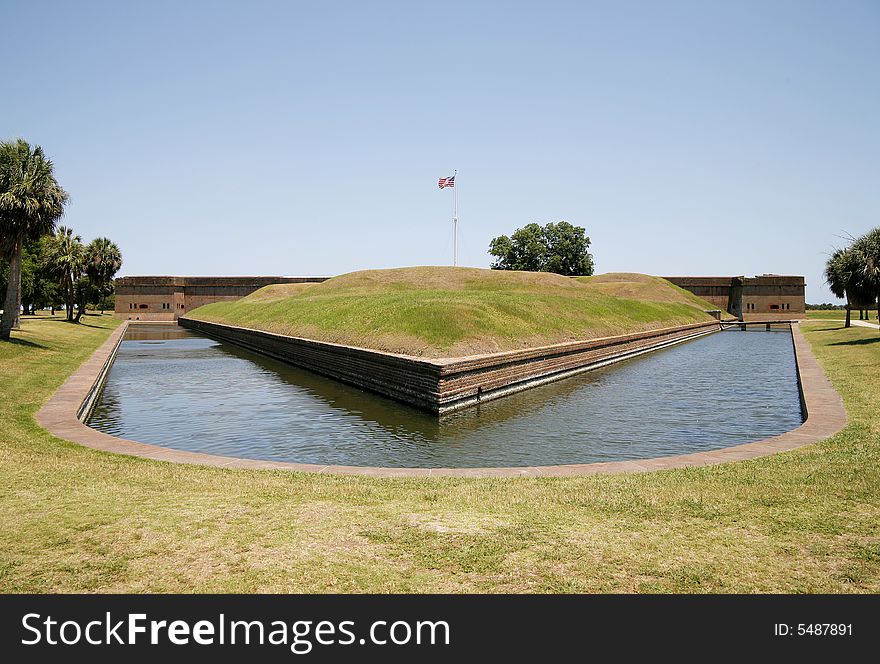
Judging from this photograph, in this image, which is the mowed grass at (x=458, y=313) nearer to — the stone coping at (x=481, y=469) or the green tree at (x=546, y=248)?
the stone coping at (x=481, y=469)

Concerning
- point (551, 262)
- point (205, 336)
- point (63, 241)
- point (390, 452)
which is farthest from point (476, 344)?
point (551, 262)

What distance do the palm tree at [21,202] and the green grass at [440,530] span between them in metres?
21.3

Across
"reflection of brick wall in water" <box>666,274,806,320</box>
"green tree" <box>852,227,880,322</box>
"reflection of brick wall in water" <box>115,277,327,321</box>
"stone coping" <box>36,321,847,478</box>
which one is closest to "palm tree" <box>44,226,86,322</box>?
"reflection of brick wall in water" <box>115,277,327,321</box>

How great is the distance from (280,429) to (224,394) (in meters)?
6.13

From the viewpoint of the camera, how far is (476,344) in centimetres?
2191

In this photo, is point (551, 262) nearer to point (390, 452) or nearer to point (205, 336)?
point (205, 336)

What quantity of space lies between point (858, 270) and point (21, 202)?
1567 inches

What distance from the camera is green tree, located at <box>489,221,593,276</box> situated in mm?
100688

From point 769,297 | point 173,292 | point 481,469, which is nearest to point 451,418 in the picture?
point 481,469

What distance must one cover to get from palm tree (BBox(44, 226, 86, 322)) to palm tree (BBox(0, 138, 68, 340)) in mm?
28601

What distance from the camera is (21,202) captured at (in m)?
25.7

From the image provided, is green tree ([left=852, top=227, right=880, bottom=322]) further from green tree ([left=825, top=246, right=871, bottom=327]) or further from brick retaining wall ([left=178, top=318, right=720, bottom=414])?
brick retaining wall ([left=178, top=318, right=720, bottom=414])

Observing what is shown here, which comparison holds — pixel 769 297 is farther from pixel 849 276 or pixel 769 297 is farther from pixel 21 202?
pixel 21 202
